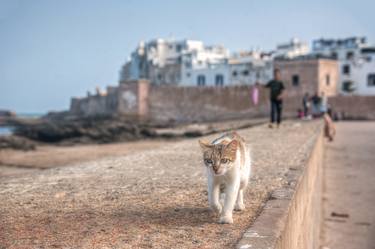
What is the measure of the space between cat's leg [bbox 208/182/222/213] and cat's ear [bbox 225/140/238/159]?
0.98 feet

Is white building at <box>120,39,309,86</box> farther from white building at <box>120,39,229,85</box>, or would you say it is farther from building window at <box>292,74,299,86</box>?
building window at <box>292,74,299,86</box>

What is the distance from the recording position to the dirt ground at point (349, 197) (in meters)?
9.02

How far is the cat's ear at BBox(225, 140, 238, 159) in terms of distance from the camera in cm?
450

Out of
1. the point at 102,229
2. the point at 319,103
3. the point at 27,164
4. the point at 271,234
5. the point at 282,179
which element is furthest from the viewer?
the point at 319,103

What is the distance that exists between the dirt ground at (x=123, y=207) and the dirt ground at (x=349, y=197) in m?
1.42

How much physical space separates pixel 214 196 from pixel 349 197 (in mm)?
7931

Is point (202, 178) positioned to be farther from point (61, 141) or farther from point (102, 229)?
point (61, 141)

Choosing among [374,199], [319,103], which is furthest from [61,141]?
[374,199]

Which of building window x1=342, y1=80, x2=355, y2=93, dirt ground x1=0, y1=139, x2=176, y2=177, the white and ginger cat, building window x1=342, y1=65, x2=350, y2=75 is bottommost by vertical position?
dirt ground x1=0, y1=139, x2=176, y2=177

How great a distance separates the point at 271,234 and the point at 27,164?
18.0 meters

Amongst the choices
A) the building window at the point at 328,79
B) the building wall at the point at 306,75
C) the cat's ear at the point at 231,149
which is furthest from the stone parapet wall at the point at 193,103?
the cat's ear at the point at 231,149

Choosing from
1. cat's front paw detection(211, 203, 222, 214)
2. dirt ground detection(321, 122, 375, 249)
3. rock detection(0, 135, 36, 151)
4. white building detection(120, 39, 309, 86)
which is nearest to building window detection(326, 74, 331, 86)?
white building detection(120, 39, 309, 86)

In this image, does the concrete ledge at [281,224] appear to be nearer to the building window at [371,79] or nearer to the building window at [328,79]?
the building window at [328,79]

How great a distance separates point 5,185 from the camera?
7480mm
